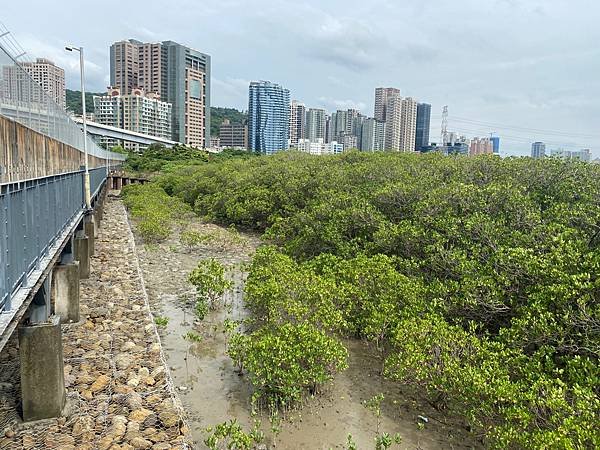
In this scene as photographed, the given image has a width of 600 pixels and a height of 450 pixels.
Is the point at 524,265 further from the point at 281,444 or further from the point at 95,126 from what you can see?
the point at 95,126

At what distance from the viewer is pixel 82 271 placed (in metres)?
13.7

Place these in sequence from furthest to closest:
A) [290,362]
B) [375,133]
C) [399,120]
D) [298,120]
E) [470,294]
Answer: [298,120]
[375,133]
[399,120]
[470,294]
[290,362]

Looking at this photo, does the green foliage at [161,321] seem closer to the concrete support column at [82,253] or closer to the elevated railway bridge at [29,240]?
the elevated railway bridge at [29,240]

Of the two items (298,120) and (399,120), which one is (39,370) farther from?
(298,120)

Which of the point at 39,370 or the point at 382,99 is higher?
the point at 382,99

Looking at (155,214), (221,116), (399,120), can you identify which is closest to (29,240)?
(155,214)

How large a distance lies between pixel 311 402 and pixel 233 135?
10024 cm

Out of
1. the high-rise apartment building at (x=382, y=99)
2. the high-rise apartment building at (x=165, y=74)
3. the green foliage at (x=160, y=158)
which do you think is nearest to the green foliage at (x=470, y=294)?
the green foliage at (x=160, y=158)

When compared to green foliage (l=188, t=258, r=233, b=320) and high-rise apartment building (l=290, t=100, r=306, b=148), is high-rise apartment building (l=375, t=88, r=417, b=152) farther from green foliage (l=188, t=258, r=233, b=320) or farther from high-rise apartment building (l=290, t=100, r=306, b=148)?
green foliage (l=188, t=258, r=233, b=320)

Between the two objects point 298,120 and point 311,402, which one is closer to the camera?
point 311,402

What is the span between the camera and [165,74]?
97875mm

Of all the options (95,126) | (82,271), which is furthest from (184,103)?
(82,271)

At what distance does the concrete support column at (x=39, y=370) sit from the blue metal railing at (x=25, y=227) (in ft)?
3.07

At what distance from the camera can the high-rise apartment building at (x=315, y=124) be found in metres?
113
